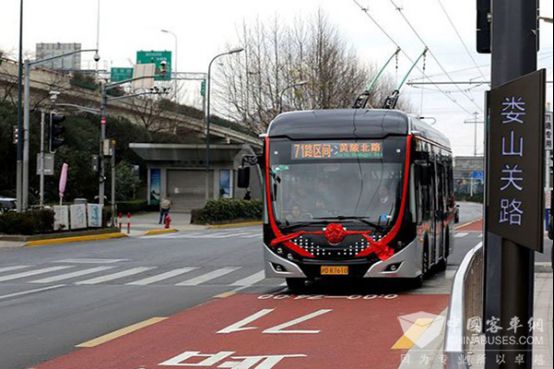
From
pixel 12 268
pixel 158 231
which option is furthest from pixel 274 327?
pixel 158 231

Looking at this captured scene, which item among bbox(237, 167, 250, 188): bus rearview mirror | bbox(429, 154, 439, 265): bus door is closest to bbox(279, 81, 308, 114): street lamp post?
bbox(429, 154, 439, 265): bus door

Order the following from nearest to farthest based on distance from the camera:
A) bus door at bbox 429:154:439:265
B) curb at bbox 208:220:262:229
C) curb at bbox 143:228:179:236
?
1. bus door at bbox 429:154:439:265
2. curb at bbox 143:228:179:236
3. curb at bbox 208:220:262:229

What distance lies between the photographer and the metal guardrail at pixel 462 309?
186 inches

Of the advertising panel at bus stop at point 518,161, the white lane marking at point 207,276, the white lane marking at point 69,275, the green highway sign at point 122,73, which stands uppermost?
the green highway sign at point 122,73

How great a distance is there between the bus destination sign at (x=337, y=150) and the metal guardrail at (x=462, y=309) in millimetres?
5301

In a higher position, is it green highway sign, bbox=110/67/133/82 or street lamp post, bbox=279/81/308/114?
green highway sign, bbox=110/67/133/82

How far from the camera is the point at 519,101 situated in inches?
208

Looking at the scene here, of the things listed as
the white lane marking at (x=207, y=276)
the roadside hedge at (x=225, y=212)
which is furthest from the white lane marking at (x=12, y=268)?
the roadside hedge at (x=225, y=212)

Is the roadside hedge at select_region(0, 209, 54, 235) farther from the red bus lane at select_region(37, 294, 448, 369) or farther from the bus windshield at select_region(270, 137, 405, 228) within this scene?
the red bus lane at select_region(37, 294, 448, 369)

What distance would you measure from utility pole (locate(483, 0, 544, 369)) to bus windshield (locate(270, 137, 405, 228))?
938 centimetres

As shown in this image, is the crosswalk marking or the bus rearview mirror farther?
the crosswalk marking

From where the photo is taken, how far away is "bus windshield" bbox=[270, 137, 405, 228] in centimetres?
1560

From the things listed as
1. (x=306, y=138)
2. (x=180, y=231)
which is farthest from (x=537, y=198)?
(x=180, y=231)

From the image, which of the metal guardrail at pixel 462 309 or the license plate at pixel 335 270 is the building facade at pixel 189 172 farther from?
the metal guardrail at pixel 462 309
